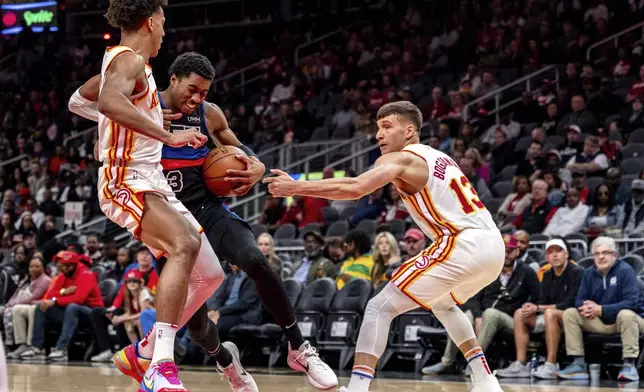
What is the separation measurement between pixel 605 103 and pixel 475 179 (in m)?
2.13

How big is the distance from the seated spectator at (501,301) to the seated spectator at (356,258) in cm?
152

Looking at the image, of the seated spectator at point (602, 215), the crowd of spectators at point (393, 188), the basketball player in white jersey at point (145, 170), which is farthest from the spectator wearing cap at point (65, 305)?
the basketball player in white jersey at point (145, 170)

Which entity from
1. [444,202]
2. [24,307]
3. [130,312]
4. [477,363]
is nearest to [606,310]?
[477,363]

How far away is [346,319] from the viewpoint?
10.4 m

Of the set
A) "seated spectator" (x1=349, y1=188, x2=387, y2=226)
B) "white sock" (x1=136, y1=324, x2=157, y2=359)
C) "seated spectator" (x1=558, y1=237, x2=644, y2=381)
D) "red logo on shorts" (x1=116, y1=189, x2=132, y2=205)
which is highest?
"red logo on shorts" (x1=116, y1=189, x2=132, y2=205)

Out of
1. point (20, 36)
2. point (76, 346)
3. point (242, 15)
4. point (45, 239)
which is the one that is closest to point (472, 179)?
point (76, 346)

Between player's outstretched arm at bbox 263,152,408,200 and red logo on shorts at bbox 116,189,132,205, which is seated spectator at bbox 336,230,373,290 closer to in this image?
player's outstretched arm at bbox 263,152,408,200

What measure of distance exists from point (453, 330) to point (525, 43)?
10929 mm

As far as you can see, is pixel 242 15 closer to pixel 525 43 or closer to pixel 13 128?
pixel 13 128

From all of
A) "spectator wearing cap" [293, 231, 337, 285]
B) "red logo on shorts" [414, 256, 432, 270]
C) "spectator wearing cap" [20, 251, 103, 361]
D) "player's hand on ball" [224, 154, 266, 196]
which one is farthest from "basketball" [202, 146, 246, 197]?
"spectator wearing cap" [20, 251, 103, 361]

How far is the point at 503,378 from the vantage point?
892 centimetres

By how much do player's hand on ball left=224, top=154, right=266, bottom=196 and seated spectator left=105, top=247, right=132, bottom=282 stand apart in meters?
7.74

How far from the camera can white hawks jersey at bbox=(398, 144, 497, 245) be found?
5617 millimetres

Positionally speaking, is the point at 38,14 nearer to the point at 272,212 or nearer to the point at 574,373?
the point at 272,212
